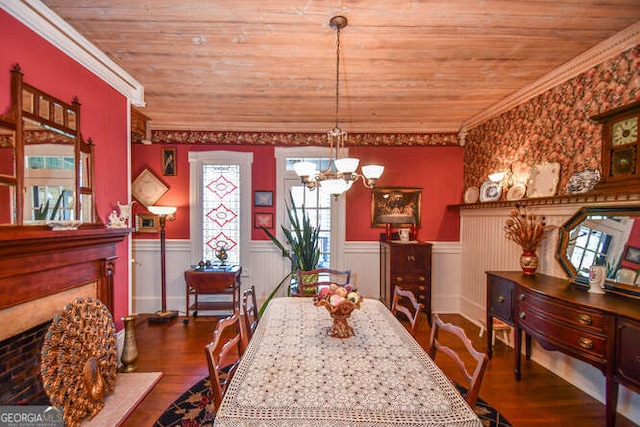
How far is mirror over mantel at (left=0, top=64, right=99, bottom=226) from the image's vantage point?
4.95 feet

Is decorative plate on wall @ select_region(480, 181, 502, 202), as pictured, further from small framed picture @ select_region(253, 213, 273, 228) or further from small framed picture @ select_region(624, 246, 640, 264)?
small framed picture @ select_region(253, 213, 273, 228)

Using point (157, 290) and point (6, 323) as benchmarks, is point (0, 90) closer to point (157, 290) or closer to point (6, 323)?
point (6, 323)

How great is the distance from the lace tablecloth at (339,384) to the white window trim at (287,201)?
2.21 metres

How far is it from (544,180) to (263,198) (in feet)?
10.3

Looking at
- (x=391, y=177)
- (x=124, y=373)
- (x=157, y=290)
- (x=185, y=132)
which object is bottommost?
(x=124, y=373)

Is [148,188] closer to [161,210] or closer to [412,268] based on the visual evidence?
[161,210]

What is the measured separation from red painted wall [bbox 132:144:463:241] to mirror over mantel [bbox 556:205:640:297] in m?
1.64

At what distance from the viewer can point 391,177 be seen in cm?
388

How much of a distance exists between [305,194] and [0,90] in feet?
9.37

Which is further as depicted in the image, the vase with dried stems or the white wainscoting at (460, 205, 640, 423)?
the vase with dried stems

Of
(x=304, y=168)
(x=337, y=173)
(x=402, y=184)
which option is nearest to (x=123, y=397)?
(x=304, y=168)

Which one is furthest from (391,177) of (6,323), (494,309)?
(6,323)

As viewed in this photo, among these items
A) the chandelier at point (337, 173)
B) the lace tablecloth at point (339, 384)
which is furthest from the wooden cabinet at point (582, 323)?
the chandelier at point (337, 173)

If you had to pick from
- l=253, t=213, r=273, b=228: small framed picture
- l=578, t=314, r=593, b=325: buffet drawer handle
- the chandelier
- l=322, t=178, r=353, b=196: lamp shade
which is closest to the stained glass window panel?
l=253, t=213, r=273, b=228: small framed picture
